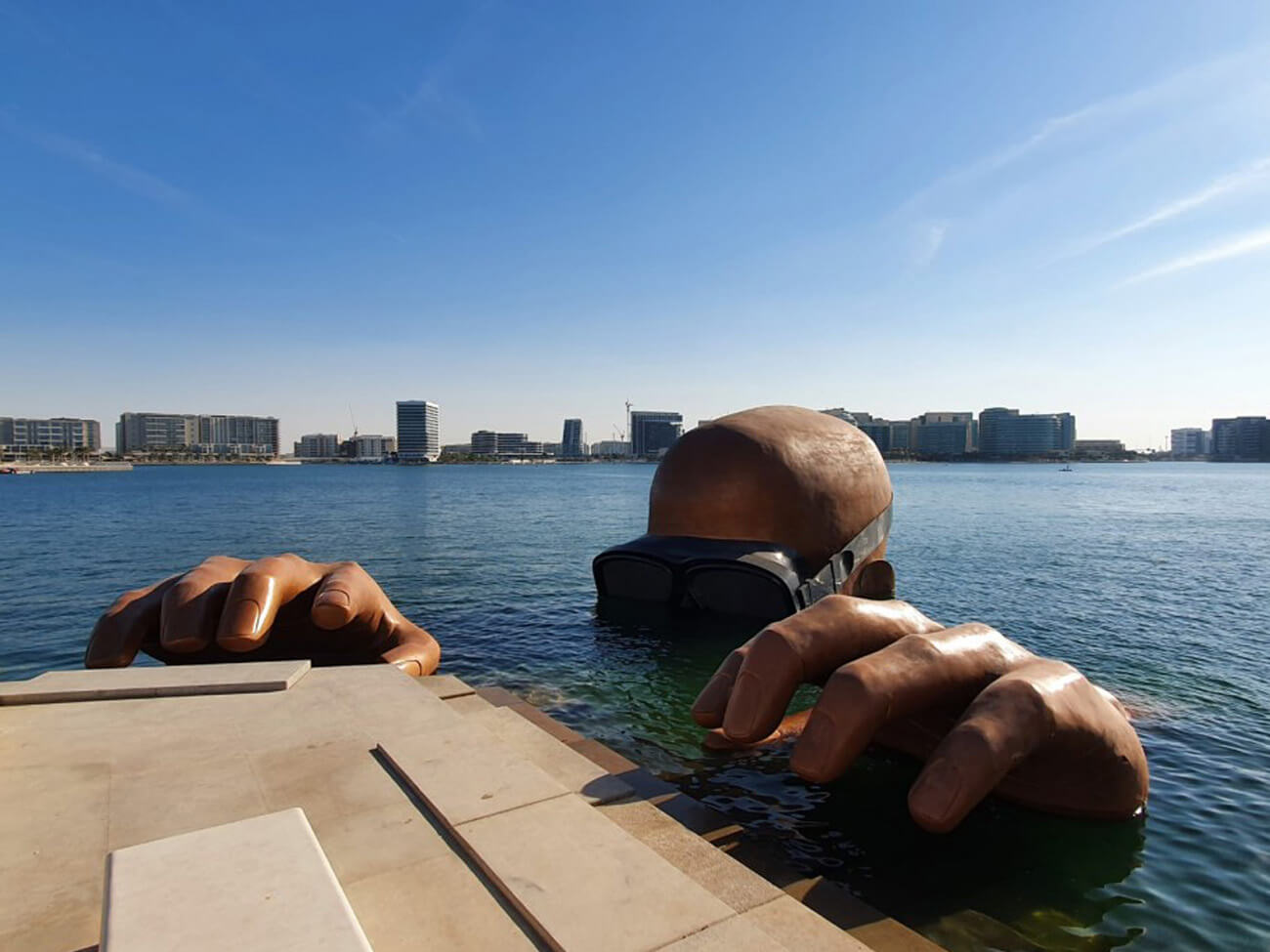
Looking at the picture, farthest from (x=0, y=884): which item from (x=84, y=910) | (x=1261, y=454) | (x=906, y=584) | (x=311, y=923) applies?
(x=1261, y=454)

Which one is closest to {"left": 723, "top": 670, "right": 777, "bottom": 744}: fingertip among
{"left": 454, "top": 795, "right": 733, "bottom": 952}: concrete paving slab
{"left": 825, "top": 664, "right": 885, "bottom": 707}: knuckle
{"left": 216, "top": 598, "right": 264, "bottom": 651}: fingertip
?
{"left": 825, "top": 664, "right": 885, "bottom": 707}: knuckle

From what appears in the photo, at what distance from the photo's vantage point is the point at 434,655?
397 inches

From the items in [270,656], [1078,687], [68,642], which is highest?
[1078,687]

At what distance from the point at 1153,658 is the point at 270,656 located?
16.1 m

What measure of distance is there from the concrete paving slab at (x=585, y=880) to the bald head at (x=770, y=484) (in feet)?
40.2

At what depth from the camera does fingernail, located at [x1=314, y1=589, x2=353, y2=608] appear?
9016 mm

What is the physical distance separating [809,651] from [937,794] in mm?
1588

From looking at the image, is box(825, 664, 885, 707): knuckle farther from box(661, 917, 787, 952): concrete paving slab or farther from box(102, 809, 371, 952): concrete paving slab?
box(102, 809, 371, 952): concrete paving slab

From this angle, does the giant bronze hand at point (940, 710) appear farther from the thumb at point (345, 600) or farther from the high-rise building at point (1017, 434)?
the high-rise building at point (1017, 434)

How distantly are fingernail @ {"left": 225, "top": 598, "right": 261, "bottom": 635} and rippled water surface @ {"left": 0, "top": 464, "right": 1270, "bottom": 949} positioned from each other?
14.7 feet

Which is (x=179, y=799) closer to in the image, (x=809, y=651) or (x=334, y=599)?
(x=334, y=599)

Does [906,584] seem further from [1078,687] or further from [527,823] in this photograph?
[527,823]

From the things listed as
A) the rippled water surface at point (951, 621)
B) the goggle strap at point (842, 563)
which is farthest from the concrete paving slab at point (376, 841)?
the goggle strap at point (842, 563)

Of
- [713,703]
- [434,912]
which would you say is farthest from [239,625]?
[434,912]
